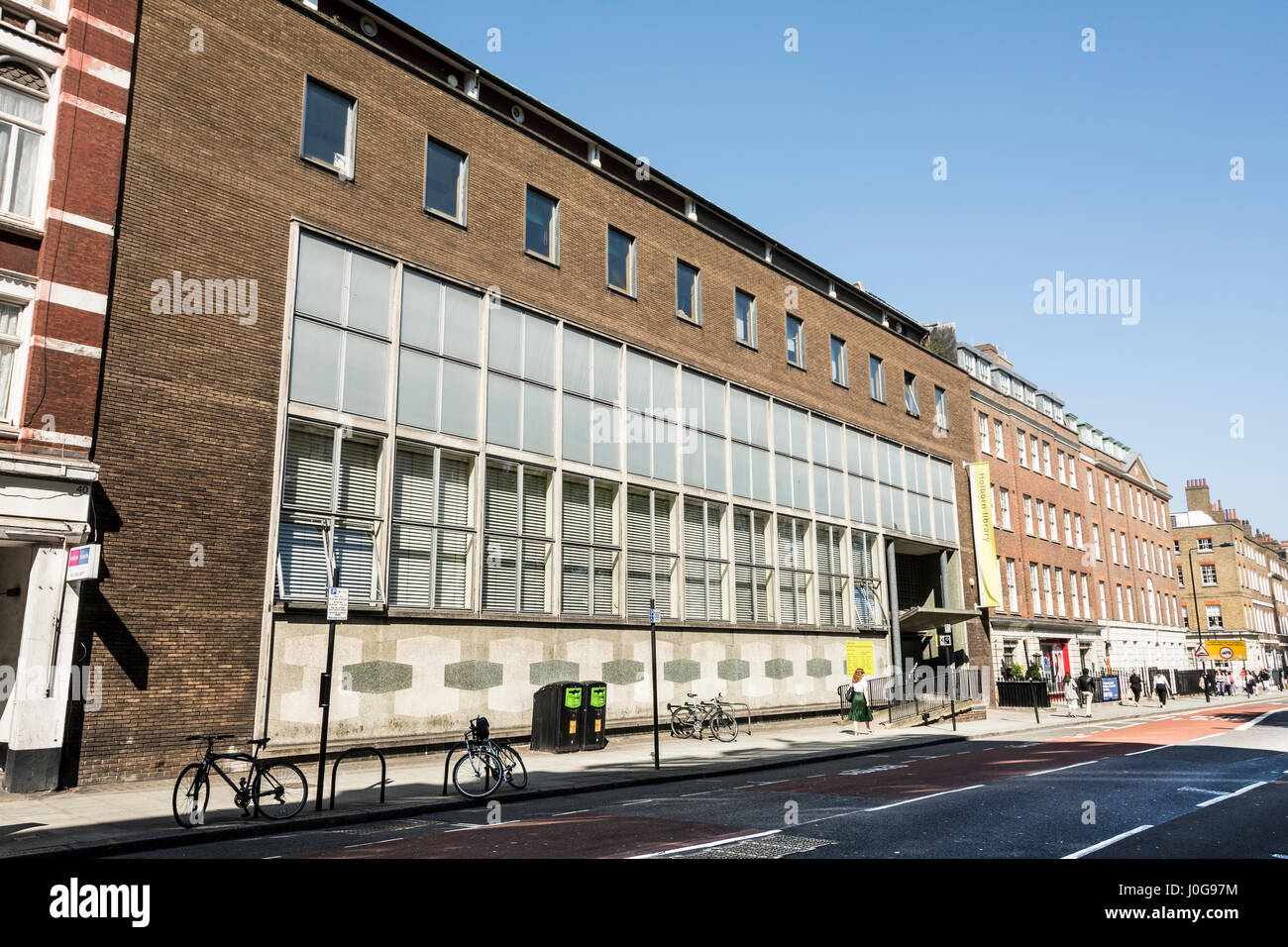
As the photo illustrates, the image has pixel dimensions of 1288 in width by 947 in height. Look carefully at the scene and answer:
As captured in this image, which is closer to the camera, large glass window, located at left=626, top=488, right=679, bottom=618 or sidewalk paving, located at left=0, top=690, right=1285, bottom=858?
sidewalk paving, located at left=0, top=690, right=1285, bottom=858

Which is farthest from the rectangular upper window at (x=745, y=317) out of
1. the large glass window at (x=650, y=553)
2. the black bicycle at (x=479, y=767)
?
the black bicycle at (x=479, y=767)

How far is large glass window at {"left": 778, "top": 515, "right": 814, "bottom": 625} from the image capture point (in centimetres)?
3042

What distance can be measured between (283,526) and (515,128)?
12409mm

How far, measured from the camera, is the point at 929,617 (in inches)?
1423

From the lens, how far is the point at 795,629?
3025 cm

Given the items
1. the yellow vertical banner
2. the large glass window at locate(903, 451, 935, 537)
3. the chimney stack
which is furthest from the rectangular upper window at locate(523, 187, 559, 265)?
the chimney stack

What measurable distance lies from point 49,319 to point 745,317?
2130cm

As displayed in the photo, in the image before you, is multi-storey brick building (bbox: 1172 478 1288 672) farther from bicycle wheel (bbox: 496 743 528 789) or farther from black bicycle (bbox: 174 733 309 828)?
black bicycle (bbox: 174 733 309 828)

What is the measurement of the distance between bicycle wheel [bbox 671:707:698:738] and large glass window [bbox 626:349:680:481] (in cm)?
653

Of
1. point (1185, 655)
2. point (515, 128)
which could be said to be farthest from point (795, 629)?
point (1185, 655)

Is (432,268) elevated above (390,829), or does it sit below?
above

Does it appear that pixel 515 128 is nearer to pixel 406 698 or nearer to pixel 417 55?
pixel 417 55

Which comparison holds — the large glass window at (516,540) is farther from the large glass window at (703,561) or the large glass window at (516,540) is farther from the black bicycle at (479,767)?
the black bicycle at (479,767)

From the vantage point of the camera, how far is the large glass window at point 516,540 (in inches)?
833
